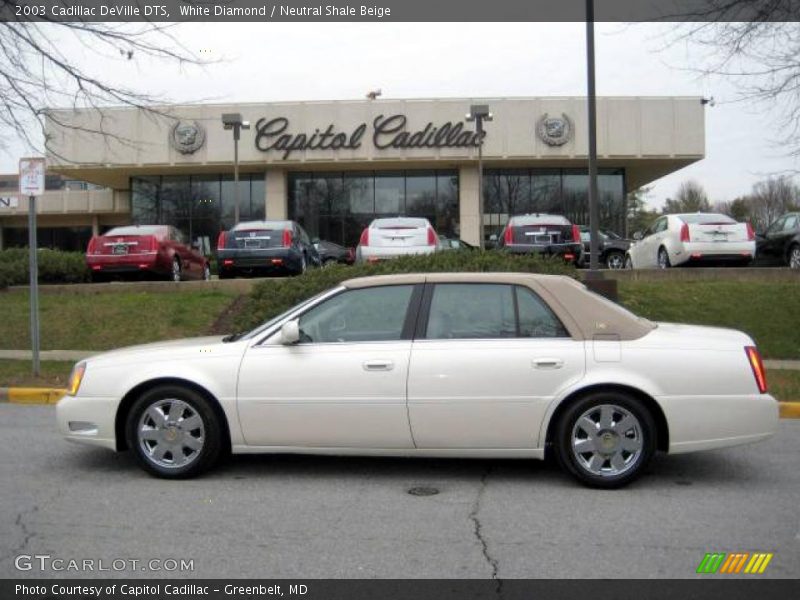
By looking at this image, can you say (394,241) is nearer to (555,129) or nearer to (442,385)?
(442,385)

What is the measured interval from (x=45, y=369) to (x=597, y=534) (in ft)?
28.4

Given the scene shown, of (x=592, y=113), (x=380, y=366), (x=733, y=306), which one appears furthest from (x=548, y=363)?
(x=733, y=306)

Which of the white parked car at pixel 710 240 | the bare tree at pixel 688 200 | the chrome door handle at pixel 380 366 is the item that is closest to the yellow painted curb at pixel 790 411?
the chrome door handle at pixel 380 366

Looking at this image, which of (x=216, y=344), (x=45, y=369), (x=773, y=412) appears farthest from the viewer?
(x=45, y=369)

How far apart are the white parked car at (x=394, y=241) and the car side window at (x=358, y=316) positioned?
948 centimetres

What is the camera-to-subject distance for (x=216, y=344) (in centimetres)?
601

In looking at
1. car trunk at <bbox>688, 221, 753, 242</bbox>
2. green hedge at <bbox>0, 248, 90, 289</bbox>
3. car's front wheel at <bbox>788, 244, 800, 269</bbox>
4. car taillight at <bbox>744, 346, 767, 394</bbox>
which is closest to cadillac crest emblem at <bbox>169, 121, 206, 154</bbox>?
green hedge at <bbox>0, 248, 90, 289</bbox>

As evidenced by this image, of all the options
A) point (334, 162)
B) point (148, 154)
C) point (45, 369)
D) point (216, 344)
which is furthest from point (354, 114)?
point (216, 344)

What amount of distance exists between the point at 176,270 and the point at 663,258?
1099 centimetres

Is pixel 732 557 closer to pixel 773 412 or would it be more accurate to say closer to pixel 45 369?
pixel 773 412

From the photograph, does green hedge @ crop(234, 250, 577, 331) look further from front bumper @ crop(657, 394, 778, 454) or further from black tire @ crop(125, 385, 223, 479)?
front bumper @ crop(657, 394, 778, 454)

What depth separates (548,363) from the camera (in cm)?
555

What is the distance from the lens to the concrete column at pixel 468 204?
3353 cm

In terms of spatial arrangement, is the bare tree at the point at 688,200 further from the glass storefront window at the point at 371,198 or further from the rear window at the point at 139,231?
the rear window at the point at 139,231
